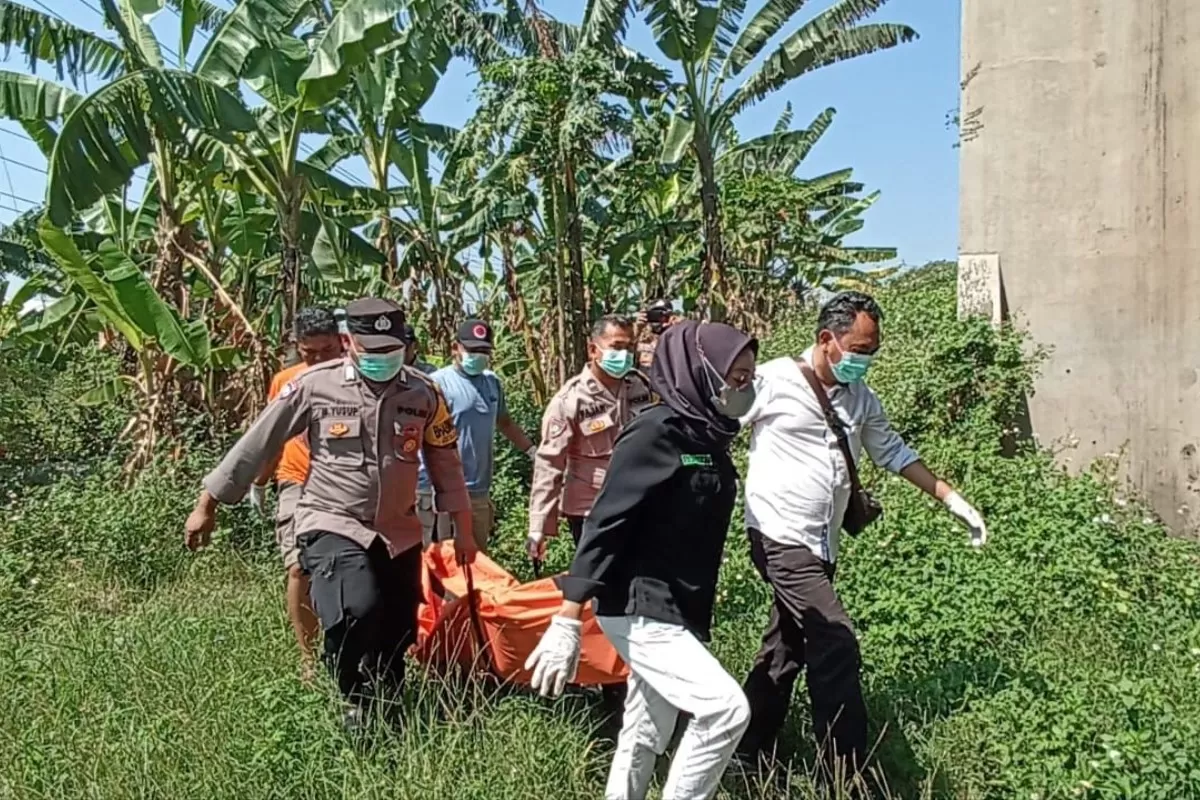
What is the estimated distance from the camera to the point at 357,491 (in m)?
3.93

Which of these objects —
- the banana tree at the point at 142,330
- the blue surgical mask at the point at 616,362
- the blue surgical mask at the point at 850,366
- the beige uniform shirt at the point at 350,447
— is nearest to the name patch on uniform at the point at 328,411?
the beige uniform shirt at the point at 350,447

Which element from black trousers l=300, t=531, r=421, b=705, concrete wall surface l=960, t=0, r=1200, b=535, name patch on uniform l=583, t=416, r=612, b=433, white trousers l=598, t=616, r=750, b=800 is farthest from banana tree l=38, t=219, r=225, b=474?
concrete wall surface l=960, t=0, r=1200, b=535

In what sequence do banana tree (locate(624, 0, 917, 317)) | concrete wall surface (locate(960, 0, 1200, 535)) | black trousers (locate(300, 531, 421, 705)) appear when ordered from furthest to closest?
1. banana tree (locate(624, 0, 917, 317))
2. concrete wall surface (locate(960, 0, 1200, 535))
3. black trousers (locate(300, 531, 421, 705))

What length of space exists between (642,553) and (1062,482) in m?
4.42

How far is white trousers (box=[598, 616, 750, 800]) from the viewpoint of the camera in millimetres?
2902

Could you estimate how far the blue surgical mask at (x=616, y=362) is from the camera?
4984mm

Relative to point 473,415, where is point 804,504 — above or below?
below

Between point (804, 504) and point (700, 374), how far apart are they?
2.81 feet

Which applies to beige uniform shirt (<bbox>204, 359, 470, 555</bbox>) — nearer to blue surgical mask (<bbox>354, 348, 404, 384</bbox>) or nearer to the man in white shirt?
blue surgical mask (<bbox>354, 348, 404, 384</bbox>)

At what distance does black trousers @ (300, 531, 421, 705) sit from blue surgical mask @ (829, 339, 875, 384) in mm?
1773

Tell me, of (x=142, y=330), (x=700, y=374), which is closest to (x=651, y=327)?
(x=700, y=374)

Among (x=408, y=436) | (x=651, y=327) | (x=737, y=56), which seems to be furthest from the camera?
(x=737, y=56)

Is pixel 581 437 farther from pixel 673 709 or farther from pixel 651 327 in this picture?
pixel 673 709

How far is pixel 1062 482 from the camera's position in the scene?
259 inches
